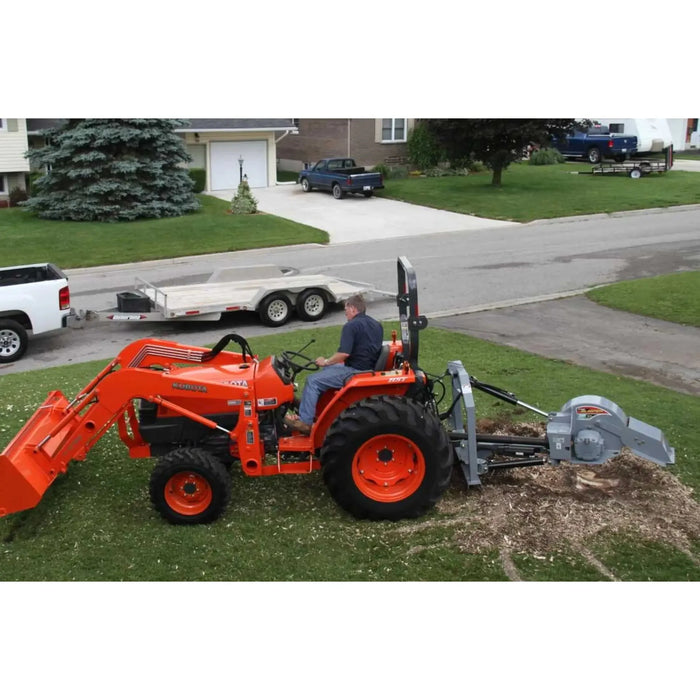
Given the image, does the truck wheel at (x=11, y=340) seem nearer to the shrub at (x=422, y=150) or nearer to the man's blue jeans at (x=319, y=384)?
the man's blue jeans at (x=319, y=384)

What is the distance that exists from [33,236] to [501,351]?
57.5ft

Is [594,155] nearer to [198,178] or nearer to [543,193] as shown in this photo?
[543,193]

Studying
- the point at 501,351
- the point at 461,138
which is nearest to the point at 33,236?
the point at 461,138

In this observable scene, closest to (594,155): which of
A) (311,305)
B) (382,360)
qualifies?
(311,305)

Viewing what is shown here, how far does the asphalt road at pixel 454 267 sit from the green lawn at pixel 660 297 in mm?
923

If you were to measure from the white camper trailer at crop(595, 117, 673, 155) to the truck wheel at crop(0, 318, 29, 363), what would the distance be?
32.2m

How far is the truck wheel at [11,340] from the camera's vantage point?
14516 millimetres

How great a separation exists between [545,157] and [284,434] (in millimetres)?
36977

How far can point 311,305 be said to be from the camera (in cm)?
1667

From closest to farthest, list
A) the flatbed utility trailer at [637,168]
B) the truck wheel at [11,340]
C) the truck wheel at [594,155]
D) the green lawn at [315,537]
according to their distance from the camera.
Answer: the green lawn at [315,537] < the truck wheel at [11,340] < the flatbed utility trailer at [637,168] < the truck wheel at [594,155]

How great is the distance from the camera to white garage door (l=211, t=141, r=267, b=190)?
35688mm

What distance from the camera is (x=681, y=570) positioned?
699 cm

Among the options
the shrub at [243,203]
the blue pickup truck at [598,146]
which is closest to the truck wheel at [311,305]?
the shrub at [243,203]

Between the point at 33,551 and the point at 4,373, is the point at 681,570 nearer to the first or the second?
the point at 33,551
